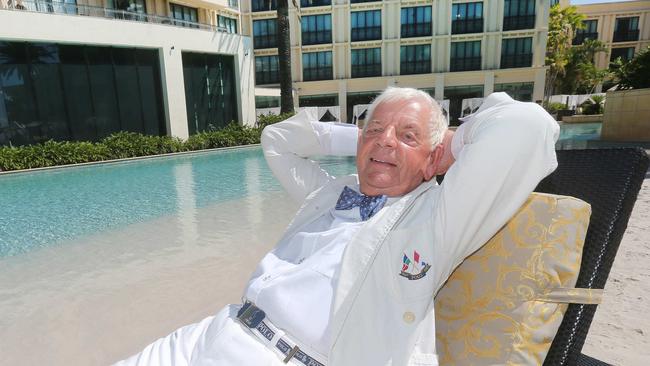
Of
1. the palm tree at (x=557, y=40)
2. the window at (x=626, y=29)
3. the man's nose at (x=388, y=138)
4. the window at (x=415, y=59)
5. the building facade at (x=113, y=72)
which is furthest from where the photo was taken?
the window at (x=626, y=29)

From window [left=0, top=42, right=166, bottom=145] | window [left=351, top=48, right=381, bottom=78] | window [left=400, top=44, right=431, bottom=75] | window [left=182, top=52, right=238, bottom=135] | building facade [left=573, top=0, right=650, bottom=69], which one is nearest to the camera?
window [left=0, top=42, right=166, bottom=145]

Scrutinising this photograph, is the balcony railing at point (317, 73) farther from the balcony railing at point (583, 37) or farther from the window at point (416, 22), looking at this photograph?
the balcony railing at point (583, 37)

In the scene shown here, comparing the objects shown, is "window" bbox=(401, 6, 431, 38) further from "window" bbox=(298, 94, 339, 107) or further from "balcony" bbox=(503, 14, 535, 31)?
"window" bbox=(298, 94, 339, 107)

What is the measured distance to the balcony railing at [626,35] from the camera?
3759 cm

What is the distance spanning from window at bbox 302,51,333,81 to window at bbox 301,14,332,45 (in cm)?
105

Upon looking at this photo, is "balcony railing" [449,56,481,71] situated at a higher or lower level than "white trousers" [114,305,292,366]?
higher

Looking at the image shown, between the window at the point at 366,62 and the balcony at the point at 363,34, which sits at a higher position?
the balcony at the point at 363,34

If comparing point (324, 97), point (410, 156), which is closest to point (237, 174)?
point (410, 156)

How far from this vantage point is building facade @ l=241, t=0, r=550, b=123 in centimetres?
2930

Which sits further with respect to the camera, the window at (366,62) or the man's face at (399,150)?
the window at (366,62)

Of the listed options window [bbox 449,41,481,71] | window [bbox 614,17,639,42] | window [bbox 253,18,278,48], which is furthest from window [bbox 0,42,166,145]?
window [bbox 614,17,639,42]

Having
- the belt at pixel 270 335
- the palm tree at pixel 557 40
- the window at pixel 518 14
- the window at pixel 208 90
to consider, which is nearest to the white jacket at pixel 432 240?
the belt at pixel 270 335

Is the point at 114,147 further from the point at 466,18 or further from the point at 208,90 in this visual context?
the point at 466,18

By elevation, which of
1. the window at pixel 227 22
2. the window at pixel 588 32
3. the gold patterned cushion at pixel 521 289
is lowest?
the gold patterned cushion at pixel 521 289
